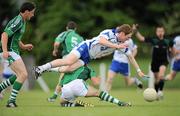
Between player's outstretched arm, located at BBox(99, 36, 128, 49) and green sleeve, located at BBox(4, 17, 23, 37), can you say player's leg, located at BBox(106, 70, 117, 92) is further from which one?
green sleeve, located at BBox(4, 17, 23, 37)

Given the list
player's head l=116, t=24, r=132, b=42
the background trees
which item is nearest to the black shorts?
player's head l=116, t=24, r=132, b=42

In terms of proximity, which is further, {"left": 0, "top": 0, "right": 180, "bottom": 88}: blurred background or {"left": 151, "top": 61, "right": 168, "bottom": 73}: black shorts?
{"left": 0, "top": 0, "right": 180, "bottom": 88}: blurred background

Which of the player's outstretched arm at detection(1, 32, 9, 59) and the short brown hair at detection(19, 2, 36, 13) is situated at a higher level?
the short brown hair at detection(19, 2, 36, 13)

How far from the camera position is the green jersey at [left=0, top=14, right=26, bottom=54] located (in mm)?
20188

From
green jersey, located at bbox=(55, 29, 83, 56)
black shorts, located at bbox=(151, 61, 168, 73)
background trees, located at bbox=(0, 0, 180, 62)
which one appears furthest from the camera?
background trees, located at bbox=(0, 0, 180, 62)

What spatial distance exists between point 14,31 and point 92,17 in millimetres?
27934

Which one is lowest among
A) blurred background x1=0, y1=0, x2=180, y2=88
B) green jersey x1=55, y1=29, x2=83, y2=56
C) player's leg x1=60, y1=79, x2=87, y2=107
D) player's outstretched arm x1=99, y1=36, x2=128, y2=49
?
player's leg x1=60, y1=79, x2=87, y2=107

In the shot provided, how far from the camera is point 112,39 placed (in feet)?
67.2

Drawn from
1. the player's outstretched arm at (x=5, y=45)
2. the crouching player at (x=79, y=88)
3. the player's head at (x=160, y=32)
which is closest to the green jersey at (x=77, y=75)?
the crouching player at (x=79, y=88)

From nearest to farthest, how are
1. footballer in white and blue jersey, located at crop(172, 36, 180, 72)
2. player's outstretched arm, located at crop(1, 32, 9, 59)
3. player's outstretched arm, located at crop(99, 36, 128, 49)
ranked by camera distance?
player's outstretched arm, located at crop(1, 32, 9, 59) < player's outstretched arm, located at crop(99, 36, 128, 49) < footballer in white and blue jersey, located at crop(172, 36, 180, 72)

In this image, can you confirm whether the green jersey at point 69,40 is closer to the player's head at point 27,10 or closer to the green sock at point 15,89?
the player's head at point 27,10

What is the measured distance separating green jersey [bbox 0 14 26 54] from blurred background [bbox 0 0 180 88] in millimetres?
23000

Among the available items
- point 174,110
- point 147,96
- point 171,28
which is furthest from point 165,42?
point 171,28

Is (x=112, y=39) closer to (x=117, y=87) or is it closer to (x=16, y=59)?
(x=16, y=59)
